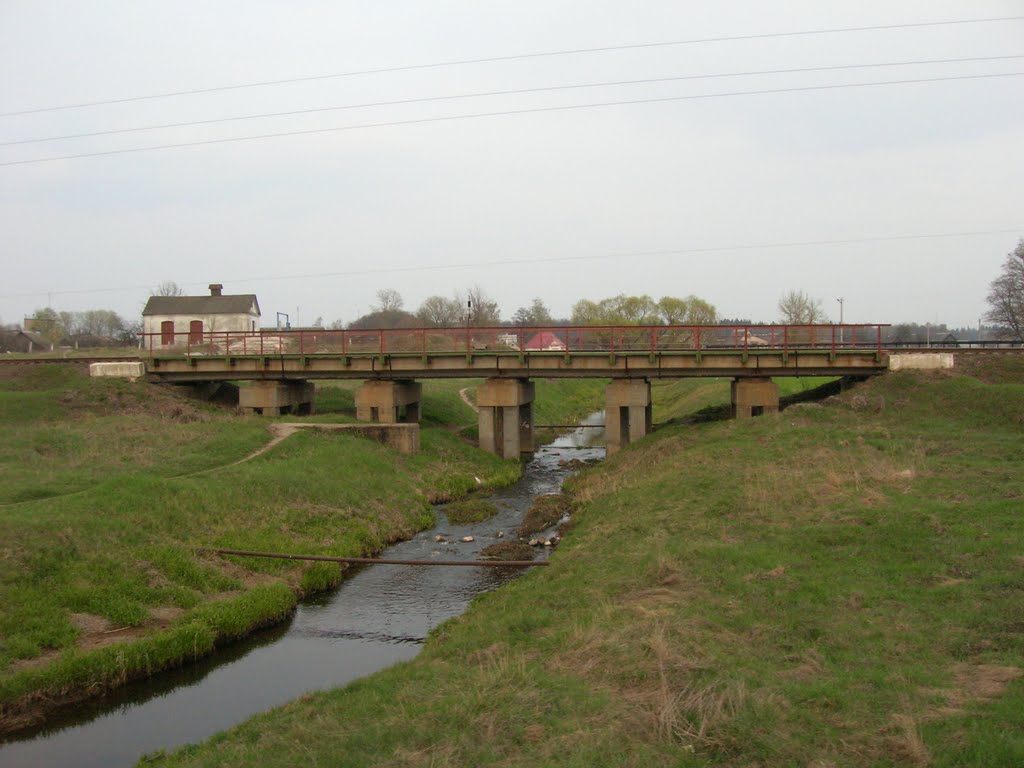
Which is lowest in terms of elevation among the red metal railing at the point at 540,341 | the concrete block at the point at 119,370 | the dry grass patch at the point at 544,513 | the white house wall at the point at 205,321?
the dry grass patch at the point at 544,513

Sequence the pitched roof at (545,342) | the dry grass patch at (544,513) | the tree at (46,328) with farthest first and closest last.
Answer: the tree at (46,328) < the pitched roof at (545,342) < the dry grass patch at (544,513)

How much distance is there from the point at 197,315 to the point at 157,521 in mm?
51844

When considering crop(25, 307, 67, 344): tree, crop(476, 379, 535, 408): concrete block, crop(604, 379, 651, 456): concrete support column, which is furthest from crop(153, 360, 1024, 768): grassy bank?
crop(25, 307, 67, 344): tree

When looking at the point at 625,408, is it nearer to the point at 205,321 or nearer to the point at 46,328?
the point at 205,321

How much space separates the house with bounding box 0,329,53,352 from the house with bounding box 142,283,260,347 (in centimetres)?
2778

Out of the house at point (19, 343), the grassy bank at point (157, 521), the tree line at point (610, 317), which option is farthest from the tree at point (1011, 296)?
the house at point (19, 343)

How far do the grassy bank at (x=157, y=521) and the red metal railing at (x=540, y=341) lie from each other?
5174 mm

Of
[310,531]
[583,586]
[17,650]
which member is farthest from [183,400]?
[583,586]

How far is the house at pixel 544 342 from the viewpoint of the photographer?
128 feet

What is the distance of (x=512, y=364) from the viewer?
36125 mm

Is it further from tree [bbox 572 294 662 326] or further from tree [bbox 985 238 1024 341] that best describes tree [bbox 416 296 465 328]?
tree [bbox 985 238 1024 341]

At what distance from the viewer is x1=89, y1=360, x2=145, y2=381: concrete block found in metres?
39.2

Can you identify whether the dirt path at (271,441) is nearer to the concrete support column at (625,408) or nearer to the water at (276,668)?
the water at (276,668)

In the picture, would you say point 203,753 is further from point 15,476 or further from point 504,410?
point 504,410
